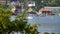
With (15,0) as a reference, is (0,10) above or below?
above

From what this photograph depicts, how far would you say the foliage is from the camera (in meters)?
1.24

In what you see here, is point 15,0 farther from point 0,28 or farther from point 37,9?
point 0,28

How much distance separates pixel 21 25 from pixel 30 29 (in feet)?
0.16

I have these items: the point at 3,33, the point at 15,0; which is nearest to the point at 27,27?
the point at 3,33

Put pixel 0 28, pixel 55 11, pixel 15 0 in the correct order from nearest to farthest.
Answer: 1. pixel 0 28
2. pixel 15 0
3. pixel 55 11

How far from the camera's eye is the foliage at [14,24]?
124cm

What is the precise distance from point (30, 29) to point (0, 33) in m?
0.15

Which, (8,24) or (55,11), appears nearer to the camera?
(8,24)

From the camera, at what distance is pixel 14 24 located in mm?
1246

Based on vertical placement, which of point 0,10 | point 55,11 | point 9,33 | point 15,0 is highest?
point 0,10

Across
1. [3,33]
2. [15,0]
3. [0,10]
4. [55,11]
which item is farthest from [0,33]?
[55,11]

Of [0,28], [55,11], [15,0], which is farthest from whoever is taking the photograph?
[55,11]

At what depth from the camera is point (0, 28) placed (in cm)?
124

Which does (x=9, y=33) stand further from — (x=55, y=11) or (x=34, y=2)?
(x=55, y=11)
